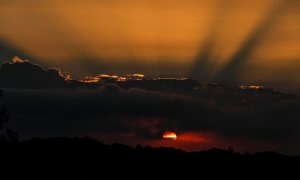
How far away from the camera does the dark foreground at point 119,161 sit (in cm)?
15612

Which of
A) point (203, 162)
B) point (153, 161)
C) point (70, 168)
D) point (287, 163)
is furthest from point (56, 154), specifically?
point (287, 163)

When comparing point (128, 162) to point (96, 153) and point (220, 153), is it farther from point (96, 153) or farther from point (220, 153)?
point (220, 153)

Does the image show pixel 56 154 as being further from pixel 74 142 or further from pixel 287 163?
pixel 287 163

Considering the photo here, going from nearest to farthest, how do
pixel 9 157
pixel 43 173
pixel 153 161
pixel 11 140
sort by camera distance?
1. pixel 43 173
2. pixel 9 157
3. pixel 153 161
4. pixel 11 140

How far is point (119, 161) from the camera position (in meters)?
170

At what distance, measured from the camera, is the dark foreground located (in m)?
156

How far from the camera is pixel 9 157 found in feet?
532

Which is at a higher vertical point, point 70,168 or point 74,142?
point 74,142

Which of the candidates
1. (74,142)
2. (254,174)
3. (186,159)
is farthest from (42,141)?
(254,174)

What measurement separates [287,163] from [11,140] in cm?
7097

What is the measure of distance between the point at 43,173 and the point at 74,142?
3220 centimetres

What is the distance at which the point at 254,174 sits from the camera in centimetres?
16500

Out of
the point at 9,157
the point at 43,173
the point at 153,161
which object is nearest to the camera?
the point at 43,173

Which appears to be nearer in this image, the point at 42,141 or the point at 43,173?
the point at 43,173
